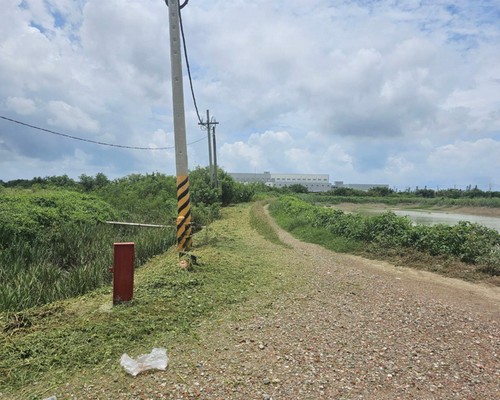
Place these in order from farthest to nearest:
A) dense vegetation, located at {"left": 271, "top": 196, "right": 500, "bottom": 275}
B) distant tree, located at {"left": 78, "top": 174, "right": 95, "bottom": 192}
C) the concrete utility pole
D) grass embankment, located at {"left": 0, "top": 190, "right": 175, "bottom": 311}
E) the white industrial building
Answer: the white industrial building → distant tree, located at {"left": 78, "top": 174, "right": 95, "bottom": 192} → the concrete utility pole → dense vegetation, located at {"left": 271, "top": 196, "right": 500, "bottom": 275} → grass embankment, located at {"left": 0, "top": 190, "right": 175, "bottom": 311}

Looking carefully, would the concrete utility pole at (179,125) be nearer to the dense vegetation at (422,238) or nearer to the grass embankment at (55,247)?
the grass embankment at (55,247)

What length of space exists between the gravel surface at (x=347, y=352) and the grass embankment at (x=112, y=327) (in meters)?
0.28

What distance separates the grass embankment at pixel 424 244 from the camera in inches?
319

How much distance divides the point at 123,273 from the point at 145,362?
63.8 inches

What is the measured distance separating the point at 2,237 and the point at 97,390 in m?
8.61

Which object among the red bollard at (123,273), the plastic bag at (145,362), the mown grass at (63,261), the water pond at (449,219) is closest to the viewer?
the plastic bag at (145,362)

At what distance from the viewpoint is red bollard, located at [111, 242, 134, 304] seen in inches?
190

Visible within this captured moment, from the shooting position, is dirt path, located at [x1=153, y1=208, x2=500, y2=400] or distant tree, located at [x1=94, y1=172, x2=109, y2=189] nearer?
dirt path, located at [x1=153, y1=208, x2=500, y2=400]

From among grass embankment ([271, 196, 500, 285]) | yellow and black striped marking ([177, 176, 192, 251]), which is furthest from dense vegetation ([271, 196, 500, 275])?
yellow and black striped marking ([177, 176, 192, 251])

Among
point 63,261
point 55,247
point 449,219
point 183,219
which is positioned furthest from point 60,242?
point 449,219

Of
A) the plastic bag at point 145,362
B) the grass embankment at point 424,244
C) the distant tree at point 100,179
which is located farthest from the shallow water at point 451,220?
the distant tree at point 100,179

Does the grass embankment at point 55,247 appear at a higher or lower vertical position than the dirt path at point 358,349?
higher

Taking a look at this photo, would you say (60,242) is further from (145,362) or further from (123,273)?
(145,362)

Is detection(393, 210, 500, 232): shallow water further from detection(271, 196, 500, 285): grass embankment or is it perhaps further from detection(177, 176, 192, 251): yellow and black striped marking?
detection(177, 176, 192, 251): yellow and black striped marking
